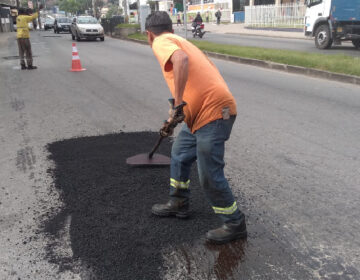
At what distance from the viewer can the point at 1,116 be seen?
6.19 m

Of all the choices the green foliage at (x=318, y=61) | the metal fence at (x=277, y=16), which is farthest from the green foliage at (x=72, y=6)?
the green foliage at (x=318, y=61)

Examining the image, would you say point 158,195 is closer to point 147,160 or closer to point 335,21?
point 147,160

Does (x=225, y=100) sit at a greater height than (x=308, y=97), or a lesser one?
greater

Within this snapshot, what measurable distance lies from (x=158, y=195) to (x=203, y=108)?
1.23m

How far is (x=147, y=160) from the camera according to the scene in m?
3.96

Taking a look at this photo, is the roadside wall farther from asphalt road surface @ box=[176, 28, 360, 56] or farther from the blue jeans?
the blue jeans

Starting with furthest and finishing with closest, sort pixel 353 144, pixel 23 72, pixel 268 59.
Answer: pixel 268 59
pixel 23 72
pixel 353 144

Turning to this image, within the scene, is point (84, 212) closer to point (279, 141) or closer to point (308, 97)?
point (279, 141)

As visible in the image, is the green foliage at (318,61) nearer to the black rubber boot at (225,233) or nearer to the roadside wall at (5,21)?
the black rubber boot at (225,233)

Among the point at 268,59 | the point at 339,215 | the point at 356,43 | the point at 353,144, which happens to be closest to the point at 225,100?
the point at 339,215

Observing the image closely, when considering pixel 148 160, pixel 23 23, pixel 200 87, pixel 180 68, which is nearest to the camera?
pixel 180 68

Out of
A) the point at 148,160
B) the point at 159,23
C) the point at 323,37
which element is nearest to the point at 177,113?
the point at 159,23

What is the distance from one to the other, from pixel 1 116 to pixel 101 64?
6660mm

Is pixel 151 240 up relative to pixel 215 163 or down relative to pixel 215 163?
down
